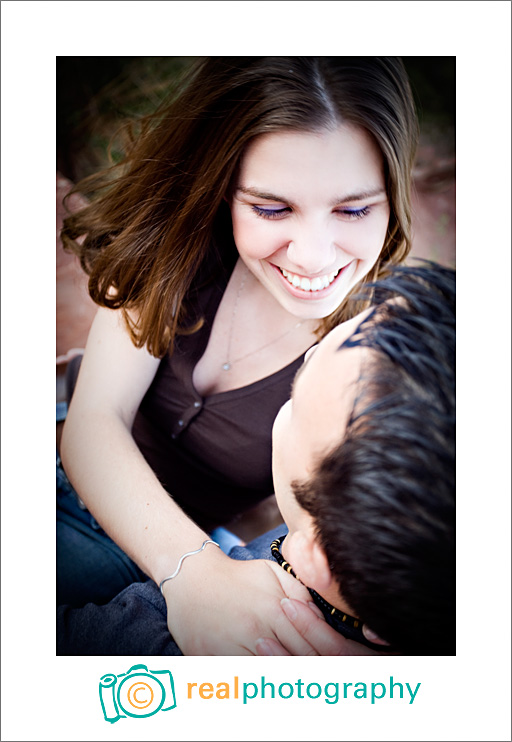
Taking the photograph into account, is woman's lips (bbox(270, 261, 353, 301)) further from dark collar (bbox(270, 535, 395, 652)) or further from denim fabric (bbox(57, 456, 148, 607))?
denim fabric (bbox(57, 456, 148, 607))

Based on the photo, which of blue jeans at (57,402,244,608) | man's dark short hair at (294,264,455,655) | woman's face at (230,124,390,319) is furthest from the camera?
blue jeans at (57,402,244,608)

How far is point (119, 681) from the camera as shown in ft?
3.41

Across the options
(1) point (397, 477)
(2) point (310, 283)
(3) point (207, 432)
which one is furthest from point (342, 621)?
(2) point (310, 283)

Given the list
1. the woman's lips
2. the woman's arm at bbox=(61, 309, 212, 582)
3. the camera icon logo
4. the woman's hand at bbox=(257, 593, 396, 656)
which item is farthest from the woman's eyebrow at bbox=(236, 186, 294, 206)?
the camera icon logo

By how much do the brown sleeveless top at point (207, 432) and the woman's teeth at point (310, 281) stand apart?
14 centimetres

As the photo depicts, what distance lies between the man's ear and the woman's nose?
0.41m

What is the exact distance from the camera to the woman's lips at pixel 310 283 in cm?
99

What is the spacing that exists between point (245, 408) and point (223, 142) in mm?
466

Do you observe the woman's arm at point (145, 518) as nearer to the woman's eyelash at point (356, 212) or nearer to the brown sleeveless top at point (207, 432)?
the brown sleeveless top at point (207, 432)

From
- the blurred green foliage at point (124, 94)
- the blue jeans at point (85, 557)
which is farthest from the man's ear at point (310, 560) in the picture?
the blurred green foliage at point (124, 94)

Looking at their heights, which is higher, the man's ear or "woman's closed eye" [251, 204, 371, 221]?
"woman's closed eye" [251, 204, 371, 221]

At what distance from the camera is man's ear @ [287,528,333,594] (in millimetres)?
883
